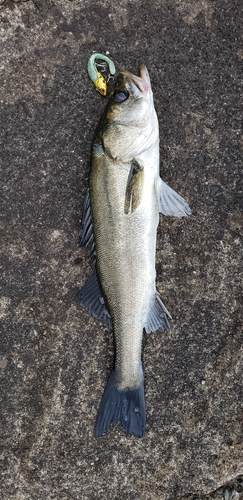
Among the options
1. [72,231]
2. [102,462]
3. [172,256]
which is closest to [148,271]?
[172,256]

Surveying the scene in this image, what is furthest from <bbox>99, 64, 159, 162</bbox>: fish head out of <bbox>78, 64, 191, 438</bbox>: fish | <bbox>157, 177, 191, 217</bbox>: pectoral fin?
<bbox>157, 177, 191, 217</bbox>: pectoral fin

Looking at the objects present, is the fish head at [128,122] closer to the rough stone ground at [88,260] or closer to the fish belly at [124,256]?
the fish belly at [124,256]

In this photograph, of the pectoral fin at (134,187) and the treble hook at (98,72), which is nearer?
the pectoral fin at (134,187)

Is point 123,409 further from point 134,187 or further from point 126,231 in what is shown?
point 134,187

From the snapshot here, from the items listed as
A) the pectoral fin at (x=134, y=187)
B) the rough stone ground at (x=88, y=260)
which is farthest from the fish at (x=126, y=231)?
the rough stone ground at (x=88, y=260)

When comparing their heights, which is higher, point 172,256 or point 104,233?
point 104,233

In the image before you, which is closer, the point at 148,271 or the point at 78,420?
the point at 148,271

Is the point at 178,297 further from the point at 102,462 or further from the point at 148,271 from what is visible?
A: the point at 102,462
